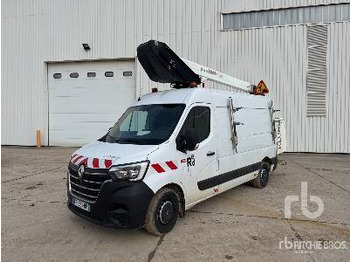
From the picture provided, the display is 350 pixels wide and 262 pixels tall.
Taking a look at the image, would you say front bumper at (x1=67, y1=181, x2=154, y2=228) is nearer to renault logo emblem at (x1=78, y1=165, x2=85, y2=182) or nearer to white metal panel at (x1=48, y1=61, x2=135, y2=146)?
renault logo emblem at (x1=78, y1=165, x2=85, y2=182)

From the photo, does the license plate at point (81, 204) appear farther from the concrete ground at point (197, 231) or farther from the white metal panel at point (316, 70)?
the white metal panel at point (316, 70)

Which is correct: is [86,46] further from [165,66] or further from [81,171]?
[81,171]

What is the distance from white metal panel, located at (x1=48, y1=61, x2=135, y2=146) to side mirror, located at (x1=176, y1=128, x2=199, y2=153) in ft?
36.4

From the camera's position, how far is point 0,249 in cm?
369

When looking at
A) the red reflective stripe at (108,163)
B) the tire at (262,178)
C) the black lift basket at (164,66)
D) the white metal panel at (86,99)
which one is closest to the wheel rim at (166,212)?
the red reflective stripe at (108,163)

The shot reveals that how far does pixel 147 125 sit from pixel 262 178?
3.52 m

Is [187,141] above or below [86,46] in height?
below

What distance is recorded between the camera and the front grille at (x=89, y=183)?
152 inches

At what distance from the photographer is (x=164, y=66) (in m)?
5.35

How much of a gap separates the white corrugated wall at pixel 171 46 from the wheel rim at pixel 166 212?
10.4m

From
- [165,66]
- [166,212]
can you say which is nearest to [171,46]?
[165,66]

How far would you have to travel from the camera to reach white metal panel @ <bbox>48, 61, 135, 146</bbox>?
50.0ft

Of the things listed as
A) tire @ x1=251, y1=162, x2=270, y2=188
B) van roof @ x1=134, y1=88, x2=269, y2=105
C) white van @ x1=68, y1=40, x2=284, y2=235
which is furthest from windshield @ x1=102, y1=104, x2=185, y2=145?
tire @ x1=251, y1=162, x2=270, y2=188

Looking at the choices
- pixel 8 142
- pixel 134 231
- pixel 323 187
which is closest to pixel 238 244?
pixel 134 231
